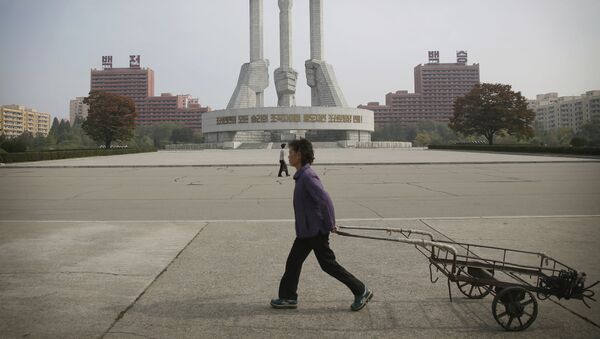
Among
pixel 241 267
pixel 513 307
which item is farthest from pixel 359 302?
pixel 241 267

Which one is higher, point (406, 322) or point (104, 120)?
point (104, 120)

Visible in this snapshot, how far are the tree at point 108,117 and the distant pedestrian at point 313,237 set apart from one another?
6104 centimetres

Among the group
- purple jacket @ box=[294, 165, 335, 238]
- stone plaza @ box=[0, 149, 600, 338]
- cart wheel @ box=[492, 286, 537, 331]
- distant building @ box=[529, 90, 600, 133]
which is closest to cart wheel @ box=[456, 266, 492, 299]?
stone plaza @ box=[0, 149, 600, 338]

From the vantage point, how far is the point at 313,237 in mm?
3818

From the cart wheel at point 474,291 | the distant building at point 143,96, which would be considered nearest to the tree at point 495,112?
the cart wheel at point 474,291

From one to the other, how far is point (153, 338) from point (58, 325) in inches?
34.0

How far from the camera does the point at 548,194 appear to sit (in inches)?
446

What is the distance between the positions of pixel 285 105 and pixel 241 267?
7892 centimetres

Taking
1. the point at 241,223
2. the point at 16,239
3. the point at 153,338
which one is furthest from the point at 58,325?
the point at 241,223

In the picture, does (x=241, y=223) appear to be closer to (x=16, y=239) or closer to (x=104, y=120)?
(x=16, y=239)

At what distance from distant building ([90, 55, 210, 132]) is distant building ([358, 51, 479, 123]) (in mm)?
70143

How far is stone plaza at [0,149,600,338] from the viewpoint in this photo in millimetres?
3482

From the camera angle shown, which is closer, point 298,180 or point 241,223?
point 298,180

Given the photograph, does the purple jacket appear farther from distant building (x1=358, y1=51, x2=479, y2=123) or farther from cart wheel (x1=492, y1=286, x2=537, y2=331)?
distant building (x1=358, y1=51, x2=479, y2=123)
